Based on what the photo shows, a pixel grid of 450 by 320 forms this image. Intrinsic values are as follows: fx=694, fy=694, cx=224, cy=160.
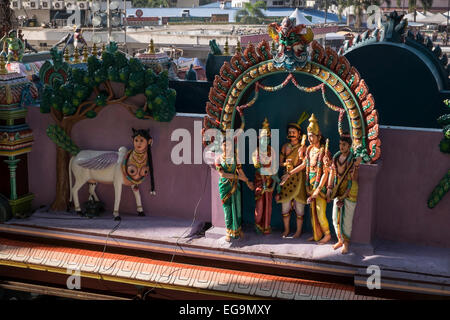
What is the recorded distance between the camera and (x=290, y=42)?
7184 mm

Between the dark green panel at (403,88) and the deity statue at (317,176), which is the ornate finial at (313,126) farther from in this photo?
the dark green panel at (403,88)

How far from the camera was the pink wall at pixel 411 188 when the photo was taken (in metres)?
7.34

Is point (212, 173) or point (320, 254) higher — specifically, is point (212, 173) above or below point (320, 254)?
above

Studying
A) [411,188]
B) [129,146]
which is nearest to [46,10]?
[129,146]

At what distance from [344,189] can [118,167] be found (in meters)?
2.77

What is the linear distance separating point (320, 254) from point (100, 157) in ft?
9.57

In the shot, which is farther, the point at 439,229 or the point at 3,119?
the point at 3,119

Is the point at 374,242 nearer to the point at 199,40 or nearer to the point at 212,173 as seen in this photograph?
the point at 212,173

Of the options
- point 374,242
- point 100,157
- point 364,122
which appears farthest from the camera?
point 100,157

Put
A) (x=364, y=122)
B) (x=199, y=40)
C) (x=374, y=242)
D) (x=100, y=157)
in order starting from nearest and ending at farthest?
(x=364, y=122), (x=374, y=242), (x=100, y=157), (x=199, y=40)

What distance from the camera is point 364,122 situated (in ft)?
23.5

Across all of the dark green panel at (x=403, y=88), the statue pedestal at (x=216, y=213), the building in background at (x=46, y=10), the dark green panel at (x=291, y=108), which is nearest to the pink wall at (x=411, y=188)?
the dark green panel at (x=291, y=108)
